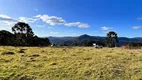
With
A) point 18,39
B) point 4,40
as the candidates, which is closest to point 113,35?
point 18,39

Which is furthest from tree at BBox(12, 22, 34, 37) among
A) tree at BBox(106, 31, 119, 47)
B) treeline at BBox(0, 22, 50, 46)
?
tree at BBox(106, 31, 119, 47)

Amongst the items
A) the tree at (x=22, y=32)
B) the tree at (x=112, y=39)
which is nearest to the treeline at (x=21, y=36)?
the tree at (x=22, y=32)

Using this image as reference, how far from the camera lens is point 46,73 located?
1117 centimetres

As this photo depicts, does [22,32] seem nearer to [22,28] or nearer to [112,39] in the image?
[22,28]

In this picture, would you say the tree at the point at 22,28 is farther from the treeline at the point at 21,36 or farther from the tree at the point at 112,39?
the tree at the point at 112,39

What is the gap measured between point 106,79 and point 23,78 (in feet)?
17.1

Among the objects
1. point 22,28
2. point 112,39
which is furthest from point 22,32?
point 112,39

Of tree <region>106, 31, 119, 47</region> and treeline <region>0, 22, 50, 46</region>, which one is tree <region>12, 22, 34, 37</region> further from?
tree <region>106, 31, 119, 47</region>

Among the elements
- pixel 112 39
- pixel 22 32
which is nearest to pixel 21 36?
pixel 22 32

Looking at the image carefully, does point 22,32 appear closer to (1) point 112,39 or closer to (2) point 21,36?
(2) point 21,36

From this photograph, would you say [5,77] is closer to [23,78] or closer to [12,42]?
[23,78]

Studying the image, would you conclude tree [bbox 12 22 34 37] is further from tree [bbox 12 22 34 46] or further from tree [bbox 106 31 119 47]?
tree [bbox 106 31 119 47]

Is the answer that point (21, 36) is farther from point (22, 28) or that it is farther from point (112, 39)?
point (112, 39)

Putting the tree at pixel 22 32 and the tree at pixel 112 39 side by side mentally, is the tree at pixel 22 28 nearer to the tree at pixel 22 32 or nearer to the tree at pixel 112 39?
the tree at pixel 22 32
